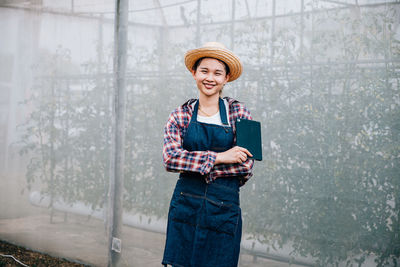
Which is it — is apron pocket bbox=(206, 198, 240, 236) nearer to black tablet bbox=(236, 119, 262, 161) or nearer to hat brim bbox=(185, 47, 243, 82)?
black tablet bbox=(236, 119, 262, 161)

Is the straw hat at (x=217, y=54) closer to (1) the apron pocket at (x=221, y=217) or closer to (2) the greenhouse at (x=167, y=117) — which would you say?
(1) the apron pocket at (x=221, y=217)

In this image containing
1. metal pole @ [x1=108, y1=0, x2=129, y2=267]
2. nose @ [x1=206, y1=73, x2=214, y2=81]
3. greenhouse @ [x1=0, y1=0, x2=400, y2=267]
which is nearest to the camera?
nose @ [x1=206, y1=73, x2=214, y2=81]

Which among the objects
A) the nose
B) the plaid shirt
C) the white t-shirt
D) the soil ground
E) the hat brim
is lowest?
the soil ground

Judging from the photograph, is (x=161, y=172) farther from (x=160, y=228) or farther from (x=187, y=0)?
(x=187, y=0)

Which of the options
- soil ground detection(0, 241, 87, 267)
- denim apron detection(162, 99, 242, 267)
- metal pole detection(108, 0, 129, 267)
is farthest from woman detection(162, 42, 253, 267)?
soil ground detection(0, 241, 87, 267)

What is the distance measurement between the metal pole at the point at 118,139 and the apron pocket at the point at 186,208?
5.95 feet

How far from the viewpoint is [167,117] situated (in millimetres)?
3625

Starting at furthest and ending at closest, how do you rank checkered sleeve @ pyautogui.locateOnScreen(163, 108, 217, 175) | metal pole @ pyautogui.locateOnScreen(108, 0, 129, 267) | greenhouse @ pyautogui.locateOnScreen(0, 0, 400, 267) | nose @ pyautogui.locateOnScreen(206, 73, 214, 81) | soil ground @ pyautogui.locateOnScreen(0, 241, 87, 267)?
soil ground @ pyautogui.locateOnScreen(0, 241, 87, 267)
metal pole @ pyautogui.locateOnScreen(108, 0, 129, 267)
greenhouse @ pyautogui.locateOnScreen(0, 0, 400, 267)
nose @ pyautogui.locateOnScreen(206, 73, 214, 81)
checkered sleeve @ pyautogui.locateOnScreen(163, 108, 217, 175)

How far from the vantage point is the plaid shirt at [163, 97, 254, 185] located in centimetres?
186

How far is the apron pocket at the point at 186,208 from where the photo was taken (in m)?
1.92

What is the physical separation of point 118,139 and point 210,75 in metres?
1.91

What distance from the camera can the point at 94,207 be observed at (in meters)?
4.15

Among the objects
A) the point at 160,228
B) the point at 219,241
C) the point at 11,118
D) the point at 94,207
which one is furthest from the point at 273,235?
the point at 11,118

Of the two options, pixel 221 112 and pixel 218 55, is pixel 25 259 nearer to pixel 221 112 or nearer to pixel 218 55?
pixel 221 112
